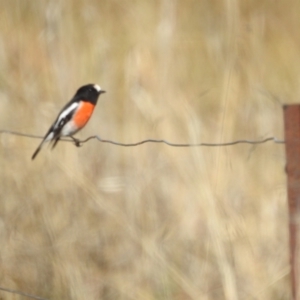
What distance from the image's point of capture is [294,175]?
0.94 meters

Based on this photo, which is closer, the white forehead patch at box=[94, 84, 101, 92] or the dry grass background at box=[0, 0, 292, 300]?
the dry grass background at box=[0, 0, 292, 300]

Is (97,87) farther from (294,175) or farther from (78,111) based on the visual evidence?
(294,175)

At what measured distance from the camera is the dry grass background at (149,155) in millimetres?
1163

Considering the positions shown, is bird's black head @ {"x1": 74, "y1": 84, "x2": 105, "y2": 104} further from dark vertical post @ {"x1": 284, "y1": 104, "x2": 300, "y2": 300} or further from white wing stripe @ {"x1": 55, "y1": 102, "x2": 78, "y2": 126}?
dark vertical post @ {"x1": 284, "y1": 104, "x2": 300, "y2": 300}

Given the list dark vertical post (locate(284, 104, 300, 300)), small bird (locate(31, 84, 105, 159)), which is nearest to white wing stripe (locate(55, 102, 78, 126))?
small bird (locate(31, 84, 105, 159))

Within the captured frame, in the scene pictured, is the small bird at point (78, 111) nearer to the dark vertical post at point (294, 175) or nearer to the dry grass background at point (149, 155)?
the dry grass background at point (149, 155)

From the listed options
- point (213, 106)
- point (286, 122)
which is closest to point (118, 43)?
point (213, 106)

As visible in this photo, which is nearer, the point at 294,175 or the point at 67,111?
the point at 294,175

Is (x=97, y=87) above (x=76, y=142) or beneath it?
above

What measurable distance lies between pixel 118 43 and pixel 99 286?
2.11 ft

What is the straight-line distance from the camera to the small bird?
1.24 meters

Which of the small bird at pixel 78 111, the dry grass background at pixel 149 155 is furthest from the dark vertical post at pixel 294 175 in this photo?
the small bird at pixel 78 111

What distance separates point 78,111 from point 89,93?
59mm

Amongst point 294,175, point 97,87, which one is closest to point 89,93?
point 97,87
